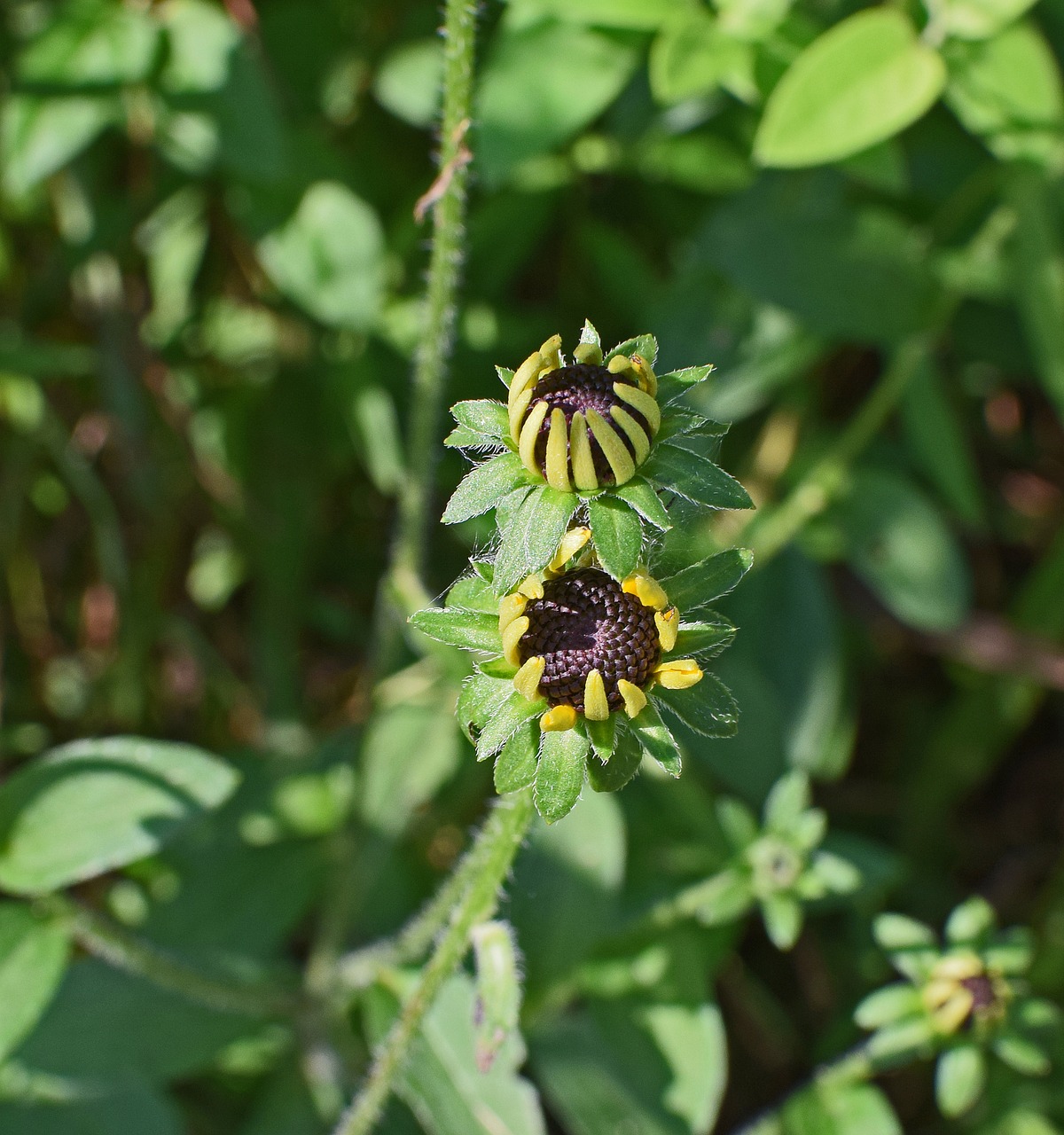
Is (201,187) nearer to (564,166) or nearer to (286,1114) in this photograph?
(564,166)

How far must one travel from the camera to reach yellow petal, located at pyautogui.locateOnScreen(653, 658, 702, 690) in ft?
3.51

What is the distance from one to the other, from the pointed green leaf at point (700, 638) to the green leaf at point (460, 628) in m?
0.16

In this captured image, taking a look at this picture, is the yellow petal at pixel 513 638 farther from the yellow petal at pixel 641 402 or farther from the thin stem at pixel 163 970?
the thin stem at pixel 163 970

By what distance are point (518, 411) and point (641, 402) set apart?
10cm

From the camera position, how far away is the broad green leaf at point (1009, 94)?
1819mm

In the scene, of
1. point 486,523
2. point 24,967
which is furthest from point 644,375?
point 24,967

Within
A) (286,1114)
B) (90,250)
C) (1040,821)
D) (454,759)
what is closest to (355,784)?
(454,759)

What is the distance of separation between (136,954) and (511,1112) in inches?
20.8

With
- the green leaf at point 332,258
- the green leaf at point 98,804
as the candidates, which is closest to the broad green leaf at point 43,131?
the green leaf at point 332,258

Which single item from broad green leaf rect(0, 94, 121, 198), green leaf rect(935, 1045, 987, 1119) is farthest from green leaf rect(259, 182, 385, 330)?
green leaf rect(935, 1045, 987, 1119)

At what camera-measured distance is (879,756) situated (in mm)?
2723

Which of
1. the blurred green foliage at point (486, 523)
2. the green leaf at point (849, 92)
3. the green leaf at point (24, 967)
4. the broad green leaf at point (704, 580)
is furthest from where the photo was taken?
the blurred green foliage at point (486, 523)

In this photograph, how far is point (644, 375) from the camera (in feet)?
3.49

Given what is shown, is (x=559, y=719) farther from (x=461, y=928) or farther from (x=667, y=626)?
(x=461, y=928)
